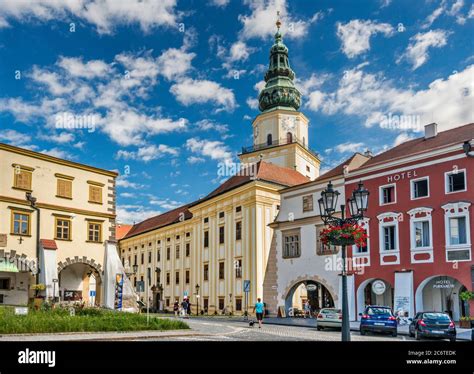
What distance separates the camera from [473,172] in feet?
85.3

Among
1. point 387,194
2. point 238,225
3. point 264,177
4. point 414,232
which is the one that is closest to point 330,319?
point 414,232

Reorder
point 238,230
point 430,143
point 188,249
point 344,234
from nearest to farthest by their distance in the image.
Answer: point 344,234, point 430,143, point 238,230, point 188,249

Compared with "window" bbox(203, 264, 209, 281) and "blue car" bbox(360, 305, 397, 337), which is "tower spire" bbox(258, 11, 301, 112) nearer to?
"window" bbox(203, 264, 209, 281)

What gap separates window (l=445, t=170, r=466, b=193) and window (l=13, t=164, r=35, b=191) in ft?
69.5

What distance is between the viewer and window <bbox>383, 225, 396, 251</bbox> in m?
30.1

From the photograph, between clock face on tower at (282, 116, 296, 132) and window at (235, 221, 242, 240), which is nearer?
window at (235, 221, 242, 240)

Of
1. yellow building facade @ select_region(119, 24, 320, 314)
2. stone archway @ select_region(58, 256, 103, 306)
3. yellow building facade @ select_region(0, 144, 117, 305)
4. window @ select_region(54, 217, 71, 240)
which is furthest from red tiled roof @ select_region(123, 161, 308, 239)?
window @ select_region(54, 217, 71, 240)

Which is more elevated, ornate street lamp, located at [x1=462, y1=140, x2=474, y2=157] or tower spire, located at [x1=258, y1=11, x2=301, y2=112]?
tower spire, located at [x1=258, y1=11, x2=301, y2=112]

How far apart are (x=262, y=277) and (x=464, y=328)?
19.3 metres

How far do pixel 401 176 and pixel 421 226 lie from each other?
→ 312 cm

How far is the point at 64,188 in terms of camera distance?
1118 inches

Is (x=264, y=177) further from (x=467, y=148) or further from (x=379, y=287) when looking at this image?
(x=467, y=148)
